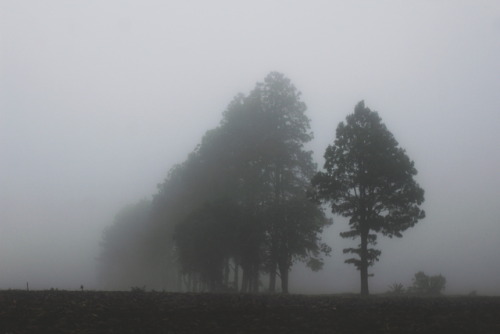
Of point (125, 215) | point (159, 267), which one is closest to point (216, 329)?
point (159, 267)

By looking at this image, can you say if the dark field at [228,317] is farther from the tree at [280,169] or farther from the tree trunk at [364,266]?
the tree at [280,169]

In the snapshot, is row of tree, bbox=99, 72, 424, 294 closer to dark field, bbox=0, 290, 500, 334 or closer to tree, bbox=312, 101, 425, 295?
tree, bbox=312, 101, 425, 295

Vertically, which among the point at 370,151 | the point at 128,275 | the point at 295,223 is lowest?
the point at 128,275

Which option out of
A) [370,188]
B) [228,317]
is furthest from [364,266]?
[228,317]

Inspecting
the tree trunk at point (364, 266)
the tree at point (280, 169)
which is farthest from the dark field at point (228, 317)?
the tree at point (280, 169)

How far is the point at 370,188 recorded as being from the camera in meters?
25.6

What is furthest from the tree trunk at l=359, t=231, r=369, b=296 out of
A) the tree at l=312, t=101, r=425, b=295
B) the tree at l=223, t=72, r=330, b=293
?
the tree at l=223, t=72, r=330, b=293

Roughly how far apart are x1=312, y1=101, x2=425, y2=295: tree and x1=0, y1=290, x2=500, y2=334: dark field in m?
12.1

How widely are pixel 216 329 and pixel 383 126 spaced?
19610mm

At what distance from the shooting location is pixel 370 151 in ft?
84.6

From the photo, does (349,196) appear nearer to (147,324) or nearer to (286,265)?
(286,265)

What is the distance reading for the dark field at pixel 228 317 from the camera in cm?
981

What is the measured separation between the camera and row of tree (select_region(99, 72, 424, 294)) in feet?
83.1

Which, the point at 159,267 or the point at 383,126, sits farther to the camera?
the point at 159,267
